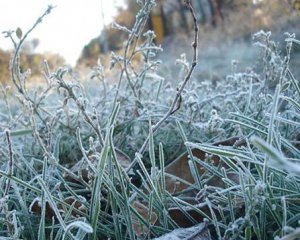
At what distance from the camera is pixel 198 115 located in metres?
1.11

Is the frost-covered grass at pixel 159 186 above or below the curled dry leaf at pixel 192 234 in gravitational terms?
above

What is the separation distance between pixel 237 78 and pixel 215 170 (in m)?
0.66

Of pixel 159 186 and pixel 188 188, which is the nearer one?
pixel 159 186

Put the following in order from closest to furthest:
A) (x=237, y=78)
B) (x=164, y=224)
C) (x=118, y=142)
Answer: (x=164, y=224) → (x=118, y=142) → (x=237, y=78)

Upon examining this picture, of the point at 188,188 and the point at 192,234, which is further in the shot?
the point at 188,188

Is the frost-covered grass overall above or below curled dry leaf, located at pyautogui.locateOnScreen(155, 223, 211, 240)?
above

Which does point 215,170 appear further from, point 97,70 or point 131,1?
point 131,1

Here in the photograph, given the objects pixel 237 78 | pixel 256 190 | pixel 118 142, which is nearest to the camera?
pixel 256 190

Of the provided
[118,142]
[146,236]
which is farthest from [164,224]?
[118,142]

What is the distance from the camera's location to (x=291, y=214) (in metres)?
0.60

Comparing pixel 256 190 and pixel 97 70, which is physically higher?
pixel 97 70

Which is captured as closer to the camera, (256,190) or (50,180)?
(256,190)

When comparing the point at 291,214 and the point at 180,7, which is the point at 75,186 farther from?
the point at 180,7

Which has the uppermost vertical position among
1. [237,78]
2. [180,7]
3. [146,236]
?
[180,7]
